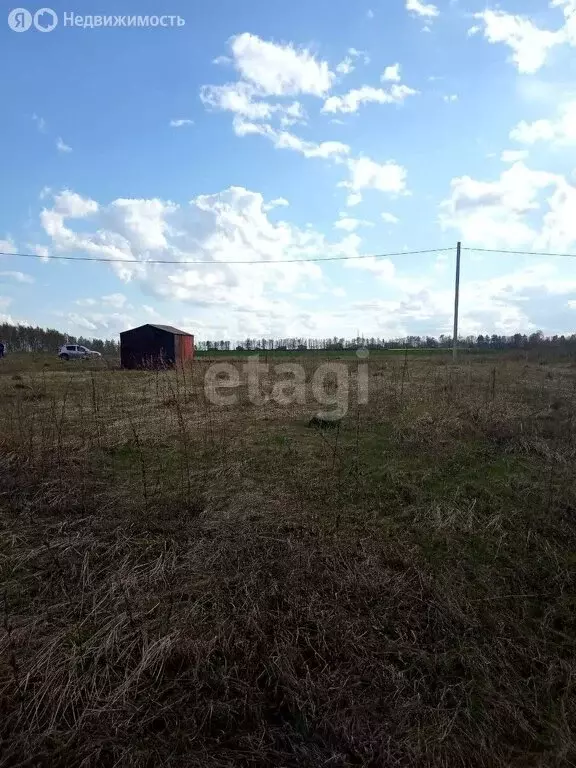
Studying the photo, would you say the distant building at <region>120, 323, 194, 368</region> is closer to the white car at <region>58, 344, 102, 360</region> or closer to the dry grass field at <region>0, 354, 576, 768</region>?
the white car at <region>58, 344, 102, 360</region>

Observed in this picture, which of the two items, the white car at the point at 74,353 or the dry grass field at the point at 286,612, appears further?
the white car at the point at 74,353

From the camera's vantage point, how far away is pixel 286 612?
7.62 ft

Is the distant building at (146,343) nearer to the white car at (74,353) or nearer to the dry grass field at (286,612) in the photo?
the white car at (74,353)

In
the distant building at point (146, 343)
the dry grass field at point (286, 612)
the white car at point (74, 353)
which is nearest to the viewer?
the dry grass field at point (286, 612)

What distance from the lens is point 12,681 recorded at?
1851 millimetres

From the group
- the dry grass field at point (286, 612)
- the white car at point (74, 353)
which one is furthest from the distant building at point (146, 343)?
the dry grass field at point (286, 612)

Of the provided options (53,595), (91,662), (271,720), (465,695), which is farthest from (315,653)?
(53,595)

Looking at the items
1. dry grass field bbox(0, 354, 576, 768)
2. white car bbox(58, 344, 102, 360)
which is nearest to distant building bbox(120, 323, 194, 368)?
white car bbox(58, 344, 102, 360)

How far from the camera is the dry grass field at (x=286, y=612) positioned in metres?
1.69

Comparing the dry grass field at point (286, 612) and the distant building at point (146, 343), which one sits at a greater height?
the distant building at point (146, 343)

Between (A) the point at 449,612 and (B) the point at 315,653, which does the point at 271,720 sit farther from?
(A) the point at 449,612

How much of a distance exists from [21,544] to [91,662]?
4.84 feet

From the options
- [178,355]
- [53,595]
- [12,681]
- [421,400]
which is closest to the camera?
[12,681]

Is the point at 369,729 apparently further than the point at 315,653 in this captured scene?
No
